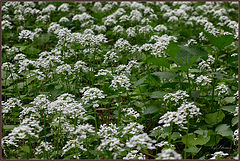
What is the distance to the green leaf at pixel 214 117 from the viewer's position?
3.47 meters

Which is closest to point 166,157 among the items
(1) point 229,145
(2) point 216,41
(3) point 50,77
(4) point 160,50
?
(1) point 229,145

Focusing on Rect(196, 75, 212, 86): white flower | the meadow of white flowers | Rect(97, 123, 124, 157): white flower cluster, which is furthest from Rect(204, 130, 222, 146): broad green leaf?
Rect(97, 123, 124, 157): white flower cluster

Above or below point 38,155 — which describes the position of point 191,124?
above

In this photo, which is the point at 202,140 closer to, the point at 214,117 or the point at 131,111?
the point at 214,117

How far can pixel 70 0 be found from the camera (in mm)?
10094

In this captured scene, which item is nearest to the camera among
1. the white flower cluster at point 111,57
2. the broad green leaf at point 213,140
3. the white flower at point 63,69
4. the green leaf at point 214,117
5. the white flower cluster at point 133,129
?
the white flower cluster at point 133,129

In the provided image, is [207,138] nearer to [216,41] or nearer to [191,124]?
[191,124]

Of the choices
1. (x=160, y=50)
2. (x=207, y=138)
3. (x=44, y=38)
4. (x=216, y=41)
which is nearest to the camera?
(x=207, y=138)

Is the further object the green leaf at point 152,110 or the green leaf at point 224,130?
the green leaf at point 152,110

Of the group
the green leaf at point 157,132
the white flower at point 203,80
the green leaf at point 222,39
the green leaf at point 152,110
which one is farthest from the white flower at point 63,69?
the green leaf at point 222,39

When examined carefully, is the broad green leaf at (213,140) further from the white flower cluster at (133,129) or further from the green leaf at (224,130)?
the white flower cluster at (133,129)

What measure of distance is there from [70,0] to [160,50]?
6667 mm

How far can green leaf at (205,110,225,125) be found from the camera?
137 inches

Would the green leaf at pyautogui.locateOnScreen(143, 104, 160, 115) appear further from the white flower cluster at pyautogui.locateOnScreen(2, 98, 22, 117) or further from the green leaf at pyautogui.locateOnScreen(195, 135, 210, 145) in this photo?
the white flower cluster at pyautogui.locateOnScreen(2, 98, 22, 117)
